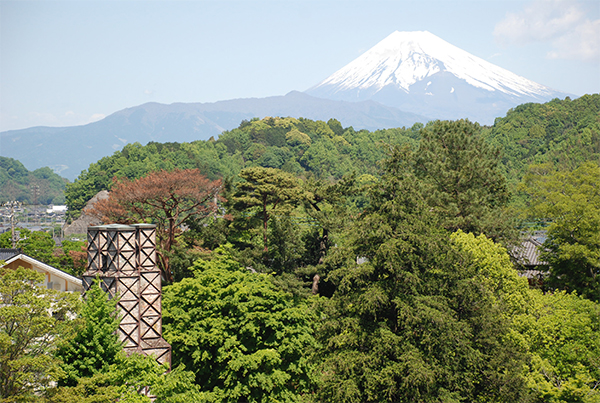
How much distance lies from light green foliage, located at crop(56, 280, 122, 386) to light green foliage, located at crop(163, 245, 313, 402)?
15.9ft

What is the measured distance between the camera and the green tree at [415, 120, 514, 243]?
2720 cm

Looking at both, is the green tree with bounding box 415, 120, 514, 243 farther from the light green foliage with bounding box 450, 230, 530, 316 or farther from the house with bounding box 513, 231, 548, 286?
the light green foliage with bounding box 450, 230, 530, 316

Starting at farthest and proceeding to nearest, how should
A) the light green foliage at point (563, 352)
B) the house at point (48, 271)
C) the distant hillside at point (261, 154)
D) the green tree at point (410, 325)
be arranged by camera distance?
the distant hillside at point (261, 154) < the house at point (48, 271) < the light green foliage at point (563, 352) < the green tree at point (410, 325)

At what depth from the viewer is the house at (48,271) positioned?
20953 mm

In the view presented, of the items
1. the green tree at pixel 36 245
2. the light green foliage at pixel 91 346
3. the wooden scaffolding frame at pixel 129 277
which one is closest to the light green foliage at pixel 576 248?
the wooden scaffolding frame at pixel 129 277

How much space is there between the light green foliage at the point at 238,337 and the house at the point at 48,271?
3740 mm

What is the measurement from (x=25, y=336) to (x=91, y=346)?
6.66 ft

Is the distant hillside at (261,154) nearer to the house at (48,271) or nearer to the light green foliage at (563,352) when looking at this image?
the house at (48,271)

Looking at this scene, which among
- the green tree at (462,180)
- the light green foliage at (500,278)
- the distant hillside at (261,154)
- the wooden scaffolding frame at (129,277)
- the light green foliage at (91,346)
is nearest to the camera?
the light green foliage at (91,346)

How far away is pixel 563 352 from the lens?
16.3m

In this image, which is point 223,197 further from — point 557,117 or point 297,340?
point 557,117

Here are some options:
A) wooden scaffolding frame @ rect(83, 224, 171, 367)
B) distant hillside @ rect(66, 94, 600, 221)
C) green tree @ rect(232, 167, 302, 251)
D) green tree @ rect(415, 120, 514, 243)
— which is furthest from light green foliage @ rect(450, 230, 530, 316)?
distant hillside @ rect(66, 94, 600, 221)

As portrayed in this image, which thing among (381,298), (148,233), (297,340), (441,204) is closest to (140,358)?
(148,233)

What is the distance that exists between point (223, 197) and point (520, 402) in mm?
20802
